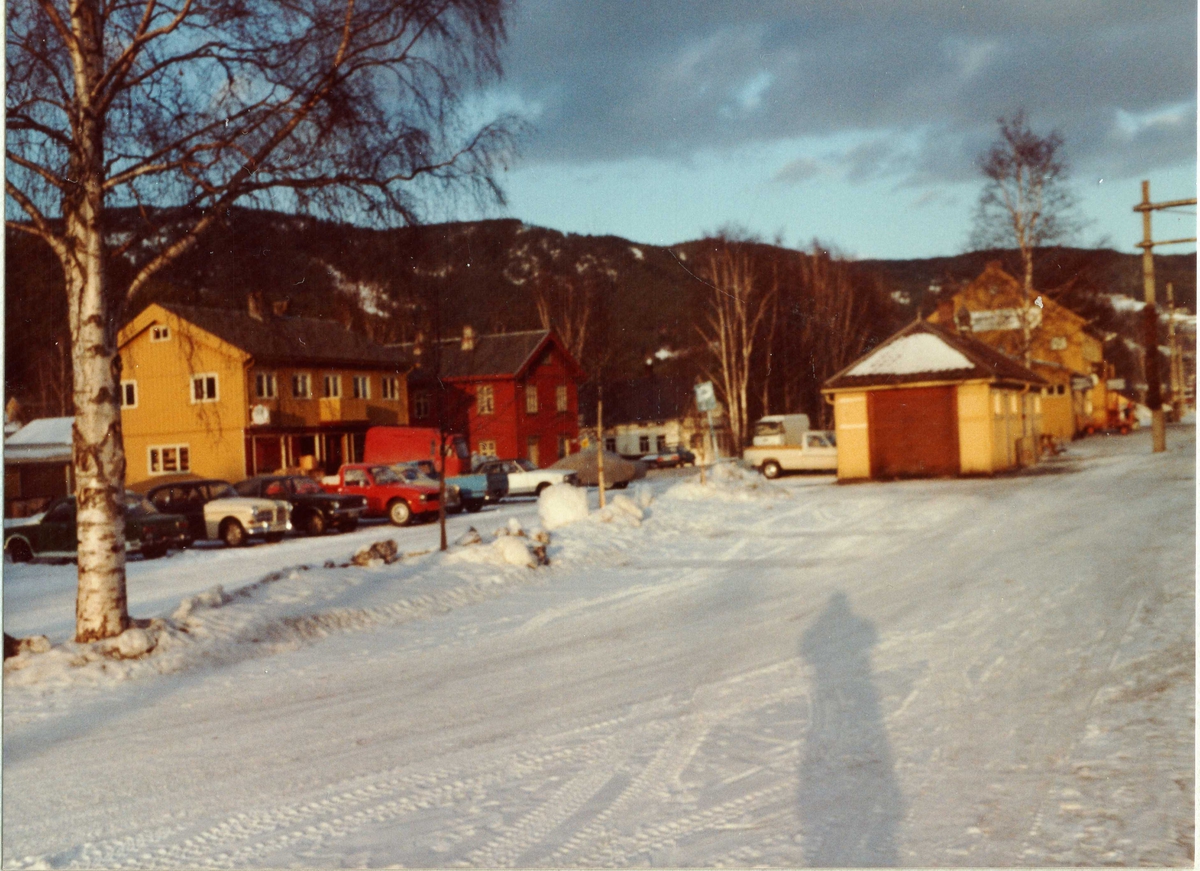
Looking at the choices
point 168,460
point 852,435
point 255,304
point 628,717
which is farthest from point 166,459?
point 628,717

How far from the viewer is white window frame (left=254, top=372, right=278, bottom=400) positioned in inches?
1129

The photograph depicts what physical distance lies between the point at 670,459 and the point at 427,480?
22372mm

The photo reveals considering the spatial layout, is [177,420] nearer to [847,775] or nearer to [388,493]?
[388,493]

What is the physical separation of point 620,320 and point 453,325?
19.5 metres

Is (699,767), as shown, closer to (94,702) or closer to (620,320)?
(94,702)

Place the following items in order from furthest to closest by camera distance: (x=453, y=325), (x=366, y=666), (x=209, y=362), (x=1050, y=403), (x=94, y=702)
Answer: (x=1050, y=403) < (x=453, y=325) < (x=209, y=362) < (x=366, y=666) < (x=94, y=702)

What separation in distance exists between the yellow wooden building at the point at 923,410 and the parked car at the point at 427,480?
37.1 ft

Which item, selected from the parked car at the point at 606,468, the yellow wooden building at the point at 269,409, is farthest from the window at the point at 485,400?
the parked car at the point at 606,468

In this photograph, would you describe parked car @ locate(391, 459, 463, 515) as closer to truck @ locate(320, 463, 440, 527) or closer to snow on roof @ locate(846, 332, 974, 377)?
truck @ locate(320, 463, 440, 527)

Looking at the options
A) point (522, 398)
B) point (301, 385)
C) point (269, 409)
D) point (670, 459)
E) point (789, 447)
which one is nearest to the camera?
point (269, 409)

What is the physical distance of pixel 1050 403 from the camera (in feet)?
140

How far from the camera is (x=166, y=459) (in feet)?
96.2

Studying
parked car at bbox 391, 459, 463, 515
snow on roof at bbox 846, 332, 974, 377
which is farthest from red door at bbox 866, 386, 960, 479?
parked car at bbox 391, 459, 463, 515

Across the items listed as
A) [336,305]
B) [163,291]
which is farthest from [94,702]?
[336,305]
